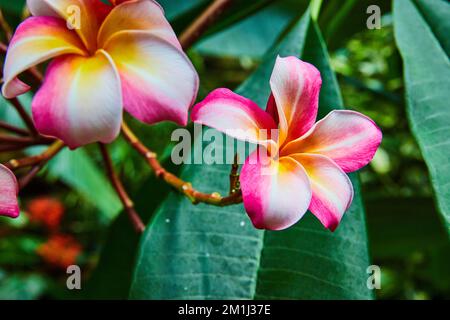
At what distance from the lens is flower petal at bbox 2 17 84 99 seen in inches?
15.0

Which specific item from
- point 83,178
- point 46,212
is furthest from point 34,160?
point 46,212

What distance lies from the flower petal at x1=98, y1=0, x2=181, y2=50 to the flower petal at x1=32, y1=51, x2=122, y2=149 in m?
0.04

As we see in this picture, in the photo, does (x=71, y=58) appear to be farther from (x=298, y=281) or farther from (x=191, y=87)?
(x=298, y=281)

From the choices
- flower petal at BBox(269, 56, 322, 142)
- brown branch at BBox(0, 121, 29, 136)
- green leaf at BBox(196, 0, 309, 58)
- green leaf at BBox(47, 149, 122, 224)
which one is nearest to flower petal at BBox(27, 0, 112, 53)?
flower petal at BBox(269, 56, 322, 142)

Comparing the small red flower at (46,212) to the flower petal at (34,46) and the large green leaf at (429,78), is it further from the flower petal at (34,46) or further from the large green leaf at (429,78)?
the flower petal at (34,46)

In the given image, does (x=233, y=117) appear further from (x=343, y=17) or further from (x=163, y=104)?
(x=343, y=17)

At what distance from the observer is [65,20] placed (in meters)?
0.41

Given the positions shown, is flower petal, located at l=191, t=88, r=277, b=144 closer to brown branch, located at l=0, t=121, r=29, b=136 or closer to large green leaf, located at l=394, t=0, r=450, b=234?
large green leaf, located at l=394, t=0, r=450, b=234

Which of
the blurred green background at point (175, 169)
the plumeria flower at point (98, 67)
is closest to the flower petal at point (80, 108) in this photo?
the plumeria flower at point (98, 67)

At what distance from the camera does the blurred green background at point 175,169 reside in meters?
0.92

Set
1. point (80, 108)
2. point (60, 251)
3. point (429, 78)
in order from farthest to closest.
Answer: point (60, 251) < point (429, 78) < point (80, 108)

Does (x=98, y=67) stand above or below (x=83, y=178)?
above

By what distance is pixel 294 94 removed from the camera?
0.41 meters

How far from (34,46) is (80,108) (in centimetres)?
6
